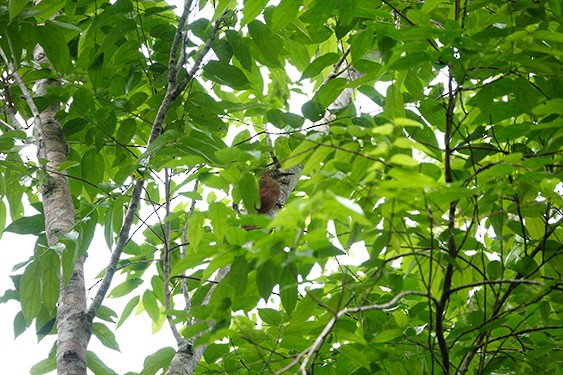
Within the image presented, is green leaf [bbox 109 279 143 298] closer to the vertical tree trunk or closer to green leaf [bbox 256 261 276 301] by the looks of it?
the vertical tree trunk

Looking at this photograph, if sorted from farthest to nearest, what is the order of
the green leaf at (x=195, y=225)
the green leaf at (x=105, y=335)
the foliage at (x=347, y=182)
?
the green leaf at (x=105, y=335) → the green leaf at (x=195, y=225) → the foliage at (x=347, y=182)

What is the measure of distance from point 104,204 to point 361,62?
2.68 feet

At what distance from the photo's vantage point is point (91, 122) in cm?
198

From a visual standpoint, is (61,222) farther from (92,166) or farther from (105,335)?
(105,335)

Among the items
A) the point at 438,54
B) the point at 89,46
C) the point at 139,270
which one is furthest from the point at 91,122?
the point at 438,54

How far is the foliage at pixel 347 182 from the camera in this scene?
1156 millimetres

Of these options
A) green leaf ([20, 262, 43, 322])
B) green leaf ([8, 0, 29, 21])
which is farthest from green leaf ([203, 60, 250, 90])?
green leaf ([20, 262, 43, 322])

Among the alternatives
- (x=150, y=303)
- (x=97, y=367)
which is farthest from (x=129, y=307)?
(x=97, y=367)

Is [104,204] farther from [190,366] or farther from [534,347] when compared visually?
[534,347]

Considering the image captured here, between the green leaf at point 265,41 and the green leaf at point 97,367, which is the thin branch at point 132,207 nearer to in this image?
the green leaf at point 265,41

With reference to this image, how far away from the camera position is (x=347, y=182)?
1.17m

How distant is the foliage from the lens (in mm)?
1156

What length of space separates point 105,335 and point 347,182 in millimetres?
1212

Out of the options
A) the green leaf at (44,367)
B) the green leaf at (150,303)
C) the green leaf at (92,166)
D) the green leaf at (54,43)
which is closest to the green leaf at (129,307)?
the green leaf at (150,303)
